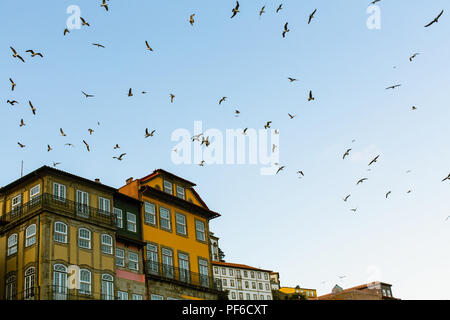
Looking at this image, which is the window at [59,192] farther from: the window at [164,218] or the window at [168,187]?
the window at [168,187]

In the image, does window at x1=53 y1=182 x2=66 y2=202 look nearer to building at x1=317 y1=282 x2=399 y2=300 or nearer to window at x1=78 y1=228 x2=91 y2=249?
window at x1=78 y1=228 x2=91 y2=249

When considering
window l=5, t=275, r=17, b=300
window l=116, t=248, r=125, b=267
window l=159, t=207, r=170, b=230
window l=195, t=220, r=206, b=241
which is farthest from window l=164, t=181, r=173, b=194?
window l=5, t=275, r=17, b=300

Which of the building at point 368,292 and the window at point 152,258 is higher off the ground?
the building at point 368,292

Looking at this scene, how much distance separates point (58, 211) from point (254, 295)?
8949cm

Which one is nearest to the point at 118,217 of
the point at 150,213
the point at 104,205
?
the point at 104,205

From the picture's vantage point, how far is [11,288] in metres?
36.9

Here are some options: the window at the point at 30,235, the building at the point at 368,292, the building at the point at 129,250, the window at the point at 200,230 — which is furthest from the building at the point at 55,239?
the building at the point at 368,292

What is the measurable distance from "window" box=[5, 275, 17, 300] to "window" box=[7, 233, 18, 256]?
1.92 m

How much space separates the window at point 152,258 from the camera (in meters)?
44.0

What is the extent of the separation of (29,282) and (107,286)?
225 inches

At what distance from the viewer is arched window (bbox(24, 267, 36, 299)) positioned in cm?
3506
